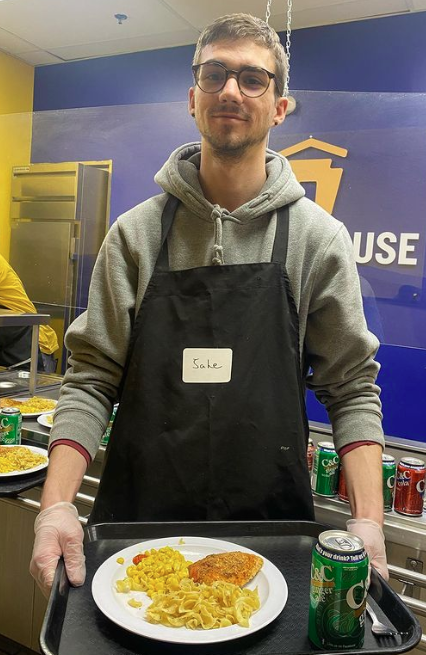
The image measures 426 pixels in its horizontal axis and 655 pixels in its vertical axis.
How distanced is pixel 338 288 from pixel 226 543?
59 cm

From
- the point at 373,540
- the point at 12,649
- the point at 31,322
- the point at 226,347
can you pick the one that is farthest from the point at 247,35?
the point at 12,649

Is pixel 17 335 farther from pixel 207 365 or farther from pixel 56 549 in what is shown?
pixel 56 549

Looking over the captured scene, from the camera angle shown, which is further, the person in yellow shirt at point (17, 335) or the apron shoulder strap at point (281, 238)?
the person in yellow shirt at point (17, 335)

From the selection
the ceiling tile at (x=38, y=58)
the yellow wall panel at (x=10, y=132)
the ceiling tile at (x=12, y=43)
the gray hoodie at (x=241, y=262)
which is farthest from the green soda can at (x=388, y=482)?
the ceiling tile at (x=38, y=58)

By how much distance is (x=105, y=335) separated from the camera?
50.0 inches

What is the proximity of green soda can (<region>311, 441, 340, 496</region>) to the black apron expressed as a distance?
402 millimetres

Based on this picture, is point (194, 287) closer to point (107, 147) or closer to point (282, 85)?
point (282, 85)

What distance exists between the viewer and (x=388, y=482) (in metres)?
1.60

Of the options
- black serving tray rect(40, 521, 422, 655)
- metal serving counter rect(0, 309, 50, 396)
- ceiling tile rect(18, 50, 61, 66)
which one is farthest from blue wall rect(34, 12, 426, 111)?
black serving tray rect(40, 521, 422, 655)

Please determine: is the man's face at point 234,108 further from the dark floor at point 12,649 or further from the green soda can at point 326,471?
the dark floor at point 12,649

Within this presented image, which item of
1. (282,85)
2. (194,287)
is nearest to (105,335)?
(194,287)

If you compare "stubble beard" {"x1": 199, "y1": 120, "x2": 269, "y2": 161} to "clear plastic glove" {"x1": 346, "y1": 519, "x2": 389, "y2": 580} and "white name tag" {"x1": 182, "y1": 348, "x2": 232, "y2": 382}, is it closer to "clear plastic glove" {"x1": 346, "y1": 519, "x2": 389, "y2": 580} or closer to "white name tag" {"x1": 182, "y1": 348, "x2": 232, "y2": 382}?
"white name tag" {"x1": 182, "y1": 348, "x2": 232, "y2": 382}

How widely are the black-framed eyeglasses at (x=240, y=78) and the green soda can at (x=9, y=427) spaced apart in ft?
4.57

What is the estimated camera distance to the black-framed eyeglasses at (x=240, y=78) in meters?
1.23
